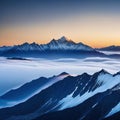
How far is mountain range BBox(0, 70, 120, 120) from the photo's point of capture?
88.7 m

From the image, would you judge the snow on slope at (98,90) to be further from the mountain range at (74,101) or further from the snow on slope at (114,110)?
the snow on slope at (114,110)

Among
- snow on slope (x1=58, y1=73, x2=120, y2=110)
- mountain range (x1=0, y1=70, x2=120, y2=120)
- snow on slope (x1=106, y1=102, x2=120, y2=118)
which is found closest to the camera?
snow on slope (x1=106, y1=102, x2=120, y2=118)

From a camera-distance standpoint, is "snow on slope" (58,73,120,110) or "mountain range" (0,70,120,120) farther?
"snow on slope" (58,73,120,110)

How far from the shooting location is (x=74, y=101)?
120 meters

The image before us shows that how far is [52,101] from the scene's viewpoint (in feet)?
434

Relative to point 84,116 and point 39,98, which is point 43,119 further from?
point 39,98

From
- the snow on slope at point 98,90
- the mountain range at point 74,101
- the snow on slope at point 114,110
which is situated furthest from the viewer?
the snow on slope at point 98,90

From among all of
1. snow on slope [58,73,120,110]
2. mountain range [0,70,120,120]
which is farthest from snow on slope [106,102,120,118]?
snow on slope [58,73,120,110]

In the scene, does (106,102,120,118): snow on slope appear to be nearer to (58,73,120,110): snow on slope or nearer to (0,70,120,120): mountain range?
(0,70,120,120): mountain range

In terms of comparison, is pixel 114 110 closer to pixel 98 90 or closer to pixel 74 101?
pixel 98 90

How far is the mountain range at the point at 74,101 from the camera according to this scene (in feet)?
291

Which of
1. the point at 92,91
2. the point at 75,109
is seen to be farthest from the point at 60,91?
the point at 75,109

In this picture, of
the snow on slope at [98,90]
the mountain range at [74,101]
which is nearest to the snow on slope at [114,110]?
the mountain range at [74,101]

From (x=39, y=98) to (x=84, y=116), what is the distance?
47.0 meters
